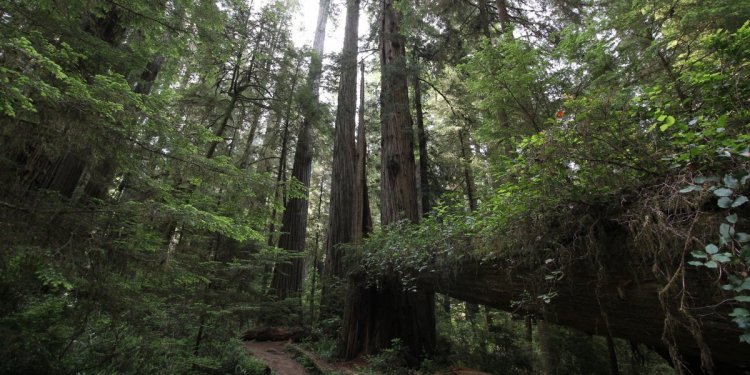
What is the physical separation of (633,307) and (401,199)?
17.8ft

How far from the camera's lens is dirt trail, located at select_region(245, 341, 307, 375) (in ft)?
23.3

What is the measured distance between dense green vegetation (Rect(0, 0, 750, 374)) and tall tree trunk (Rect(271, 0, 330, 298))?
136 inches

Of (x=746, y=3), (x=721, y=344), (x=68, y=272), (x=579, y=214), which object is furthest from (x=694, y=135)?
(x=68, y=272)

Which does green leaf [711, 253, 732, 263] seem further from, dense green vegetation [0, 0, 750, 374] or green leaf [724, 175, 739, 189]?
green leaf [724, 175, 739, 189]

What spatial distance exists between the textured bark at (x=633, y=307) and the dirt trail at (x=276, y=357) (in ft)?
17.6

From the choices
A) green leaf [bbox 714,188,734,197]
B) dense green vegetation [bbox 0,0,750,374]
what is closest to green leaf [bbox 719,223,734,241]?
dense green vegetation [bbox 0,0,750,374]

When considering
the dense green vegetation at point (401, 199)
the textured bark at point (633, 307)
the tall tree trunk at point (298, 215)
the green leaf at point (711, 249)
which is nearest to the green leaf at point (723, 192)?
the dense green vegetation at point (401, 199)

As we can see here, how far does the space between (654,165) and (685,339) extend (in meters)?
1.16

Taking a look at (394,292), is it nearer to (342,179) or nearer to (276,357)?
(276,357)

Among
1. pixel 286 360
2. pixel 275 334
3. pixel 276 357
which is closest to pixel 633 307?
pixel 286 360

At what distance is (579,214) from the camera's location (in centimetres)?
267

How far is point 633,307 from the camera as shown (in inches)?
96.9

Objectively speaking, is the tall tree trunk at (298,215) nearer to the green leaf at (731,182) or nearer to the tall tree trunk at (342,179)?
the tall tree trunk at (342,179)

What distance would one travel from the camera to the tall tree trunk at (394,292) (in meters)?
6.78
